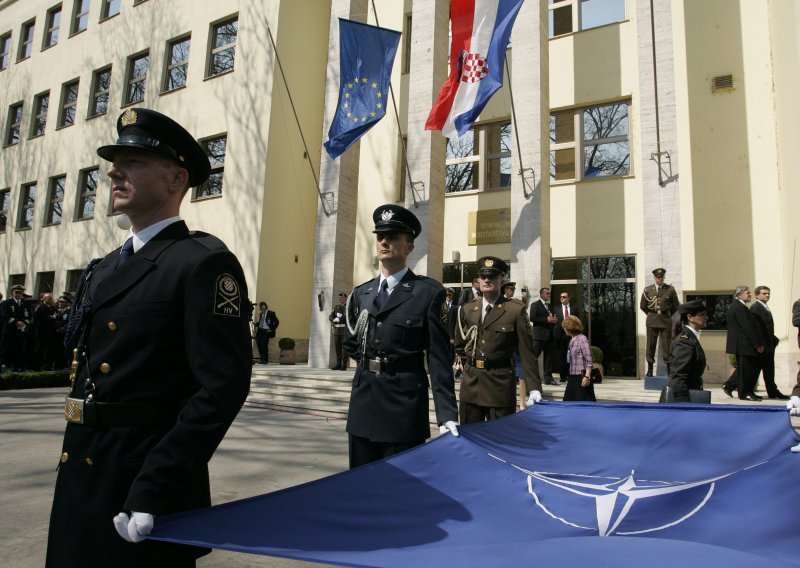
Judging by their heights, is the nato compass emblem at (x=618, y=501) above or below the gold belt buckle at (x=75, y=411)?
below

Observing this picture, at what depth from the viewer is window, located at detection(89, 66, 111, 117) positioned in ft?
78.0

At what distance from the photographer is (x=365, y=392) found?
137 inches

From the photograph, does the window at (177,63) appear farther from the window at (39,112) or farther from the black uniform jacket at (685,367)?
the black uniform jacket at (685,367)

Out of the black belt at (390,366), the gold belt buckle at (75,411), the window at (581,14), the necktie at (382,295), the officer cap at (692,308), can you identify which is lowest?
the gold belt buckle at (75,411)

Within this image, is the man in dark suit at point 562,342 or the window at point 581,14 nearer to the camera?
the man in dark suit at point 562,342

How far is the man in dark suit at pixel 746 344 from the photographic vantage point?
9500mm

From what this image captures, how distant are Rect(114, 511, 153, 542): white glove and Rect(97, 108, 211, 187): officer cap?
3.71 feet

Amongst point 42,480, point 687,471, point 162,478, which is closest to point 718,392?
point 687,471

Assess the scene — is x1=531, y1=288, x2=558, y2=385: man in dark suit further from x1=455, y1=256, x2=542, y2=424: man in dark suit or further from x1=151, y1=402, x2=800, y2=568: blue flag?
x1=151, y1=402, x2=800, y2=568: blue flag

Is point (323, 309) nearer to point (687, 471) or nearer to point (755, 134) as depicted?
point (755, 134)

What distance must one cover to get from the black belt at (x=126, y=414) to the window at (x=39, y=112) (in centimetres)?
2946

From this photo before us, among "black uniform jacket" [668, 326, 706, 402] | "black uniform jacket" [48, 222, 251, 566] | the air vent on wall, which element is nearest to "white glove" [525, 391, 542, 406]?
"black uniform jacket" [668, 326, 706, 402]

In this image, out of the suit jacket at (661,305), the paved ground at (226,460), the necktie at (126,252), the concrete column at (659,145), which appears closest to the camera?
the necktie at (126,252)

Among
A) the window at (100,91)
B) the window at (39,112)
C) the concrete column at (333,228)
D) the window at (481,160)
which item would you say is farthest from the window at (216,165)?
the window at (39,112)
